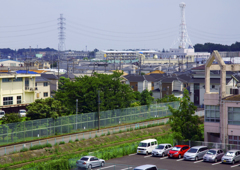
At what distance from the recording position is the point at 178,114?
22.5 meters

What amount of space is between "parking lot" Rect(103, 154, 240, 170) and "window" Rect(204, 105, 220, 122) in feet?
12.0

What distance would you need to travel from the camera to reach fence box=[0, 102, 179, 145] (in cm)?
2192

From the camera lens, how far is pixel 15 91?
35125 mm

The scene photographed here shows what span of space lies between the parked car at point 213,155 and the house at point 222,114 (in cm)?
195

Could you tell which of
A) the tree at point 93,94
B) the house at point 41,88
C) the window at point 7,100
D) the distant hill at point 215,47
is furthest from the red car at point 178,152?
the distant hill at point 215,47

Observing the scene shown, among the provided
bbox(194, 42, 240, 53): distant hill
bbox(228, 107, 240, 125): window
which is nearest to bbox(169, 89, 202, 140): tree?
bbox(228, 107, 240, 125): window

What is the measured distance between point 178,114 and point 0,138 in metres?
11.1

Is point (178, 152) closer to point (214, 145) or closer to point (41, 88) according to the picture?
point (214, 145)

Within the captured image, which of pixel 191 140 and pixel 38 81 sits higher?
pixel 38 81

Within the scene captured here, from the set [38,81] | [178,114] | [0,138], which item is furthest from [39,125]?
[38,81]

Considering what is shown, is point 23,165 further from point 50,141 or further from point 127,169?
point 127,169

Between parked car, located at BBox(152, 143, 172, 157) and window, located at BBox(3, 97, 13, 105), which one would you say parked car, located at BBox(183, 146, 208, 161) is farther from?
window, located at BBox(3, 97, 13, 105)

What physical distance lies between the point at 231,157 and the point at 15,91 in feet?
78.3

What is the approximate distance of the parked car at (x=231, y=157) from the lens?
58.1 ft
